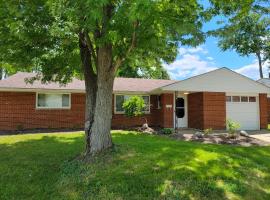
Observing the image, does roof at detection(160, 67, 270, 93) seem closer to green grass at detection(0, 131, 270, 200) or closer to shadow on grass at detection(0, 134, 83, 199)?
green grass at detection(0, 131, 270, 200)

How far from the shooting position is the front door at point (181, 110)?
20.1 m

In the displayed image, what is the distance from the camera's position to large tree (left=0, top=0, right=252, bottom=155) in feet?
20.7

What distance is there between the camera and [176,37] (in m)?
7.77

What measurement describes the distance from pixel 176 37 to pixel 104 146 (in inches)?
152

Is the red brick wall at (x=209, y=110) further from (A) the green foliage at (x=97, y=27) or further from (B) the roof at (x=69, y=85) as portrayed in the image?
(A) the green foliage at (x=97, y=27)

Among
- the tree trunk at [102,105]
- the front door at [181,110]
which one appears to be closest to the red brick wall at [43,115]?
the front door at [181,110]

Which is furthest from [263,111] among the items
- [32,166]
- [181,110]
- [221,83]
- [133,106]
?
[32,166]

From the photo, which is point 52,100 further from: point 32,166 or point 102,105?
point 102,105

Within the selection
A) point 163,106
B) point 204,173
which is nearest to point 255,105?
point 163,106

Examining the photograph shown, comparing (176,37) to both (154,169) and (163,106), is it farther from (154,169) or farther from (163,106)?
(163,106)

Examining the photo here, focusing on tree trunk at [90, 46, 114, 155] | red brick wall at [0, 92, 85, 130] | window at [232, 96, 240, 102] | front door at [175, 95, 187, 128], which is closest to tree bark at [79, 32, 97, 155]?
tree trunk at [90, 46, 114, 155]

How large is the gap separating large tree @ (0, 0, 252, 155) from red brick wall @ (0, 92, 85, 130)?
24.3 feet

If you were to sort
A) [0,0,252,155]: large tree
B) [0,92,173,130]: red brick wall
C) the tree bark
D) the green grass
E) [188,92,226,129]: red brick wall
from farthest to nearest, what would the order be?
[188,92,226,129]: red brick wall < [0,92,173,130]: red brick wall < the tree bark < the green grass < [0,0,252,155]: large tree

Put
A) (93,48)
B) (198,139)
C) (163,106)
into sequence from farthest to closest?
(163,106) < (198,139) < (93,48)
